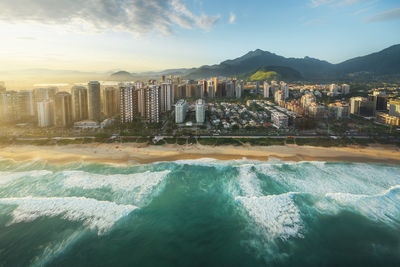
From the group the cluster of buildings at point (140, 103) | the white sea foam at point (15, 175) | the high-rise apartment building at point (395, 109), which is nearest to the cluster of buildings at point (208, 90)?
the cluster of buildings at point (140, 103)

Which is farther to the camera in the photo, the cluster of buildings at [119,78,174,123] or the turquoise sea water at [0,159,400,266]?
the cluster of buildings at [119,78,174,123]

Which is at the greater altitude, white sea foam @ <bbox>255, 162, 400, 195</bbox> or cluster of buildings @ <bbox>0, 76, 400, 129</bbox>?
cluster of buildings @ <bbox>0, 76, 400, 129</bbox>

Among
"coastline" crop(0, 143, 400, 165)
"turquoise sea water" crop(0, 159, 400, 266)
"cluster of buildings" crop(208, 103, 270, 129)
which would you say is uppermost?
"cluster of buildings" crop(208, 103, 270, 129)

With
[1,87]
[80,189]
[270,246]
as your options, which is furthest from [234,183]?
[1,87]

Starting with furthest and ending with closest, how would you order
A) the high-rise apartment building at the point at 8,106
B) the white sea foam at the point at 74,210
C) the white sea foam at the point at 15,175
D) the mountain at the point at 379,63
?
1. the mountain at the point at 379,63
2. the high-rise apartment building at the point at 8,106
3. the white sea foam at the point at 15,175
4. the white sea foam at the point at 74,210

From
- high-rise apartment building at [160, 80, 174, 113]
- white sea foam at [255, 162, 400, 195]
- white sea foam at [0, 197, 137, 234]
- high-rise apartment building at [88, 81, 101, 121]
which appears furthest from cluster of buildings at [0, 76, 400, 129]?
white sea foam at [0, 197, 137, 234]

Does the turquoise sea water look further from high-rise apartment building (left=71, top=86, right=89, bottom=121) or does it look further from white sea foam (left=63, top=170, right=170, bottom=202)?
high-rise apartment building (left=71, top=86, right=89, bottom=121)

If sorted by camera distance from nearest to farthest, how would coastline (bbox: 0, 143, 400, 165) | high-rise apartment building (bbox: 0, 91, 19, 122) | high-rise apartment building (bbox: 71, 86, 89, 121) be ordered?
coastline (bbox: 0, 143, 400, 165) → high-rise apartment building (bbox: 71, 86, 89, 121) → high-rise apartment building (bbox: 0, 91, 19, 122)

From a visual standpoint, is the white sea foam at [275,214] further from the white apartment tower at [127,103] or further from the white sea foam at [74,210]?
the white apartment tower at [127,103]
